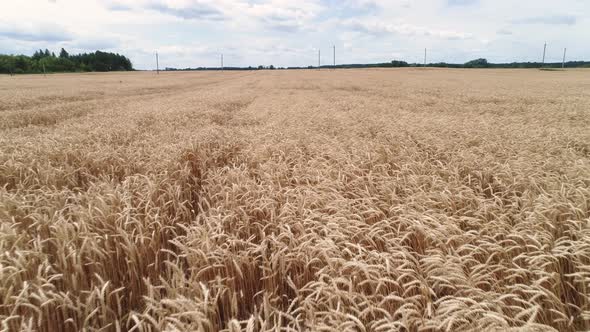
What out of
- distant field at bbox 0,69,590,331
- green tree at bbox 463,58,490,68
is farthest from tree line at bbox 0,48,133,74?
green tree at bbox 463,58,490,68

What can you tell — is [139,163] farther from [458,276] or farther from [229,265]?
[458,276]

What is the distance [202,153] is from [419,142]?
15.7 feet

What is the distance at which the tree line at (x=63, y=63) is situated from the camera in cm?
9590

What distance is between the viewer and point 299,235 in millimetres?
3131

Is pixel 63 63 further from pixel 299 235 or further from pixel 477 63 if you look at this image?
pixel 477 63

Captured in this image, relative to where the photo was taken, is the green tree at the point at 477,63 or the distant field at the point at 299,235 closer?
the distant field at the point at 299,235

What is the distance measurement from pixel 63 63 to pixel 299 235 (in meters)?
139

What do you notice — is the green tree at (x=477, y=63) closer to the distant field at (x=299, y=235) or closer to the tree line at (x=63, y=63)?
the distant field at (x=299, y=235)

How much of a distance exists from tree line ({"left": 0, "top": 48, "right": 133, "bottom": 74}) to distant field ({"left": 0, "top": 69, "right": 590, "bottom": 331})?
112 m

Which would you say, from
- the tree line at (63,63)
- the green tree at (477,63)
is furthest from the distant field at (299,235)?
the green tree at (477,63)

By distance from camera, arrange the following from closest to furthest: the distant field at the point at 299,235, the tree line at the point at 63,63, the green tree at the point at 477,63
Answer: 1. the distant field at the point at 299,235
2. the tree line at the point at 63,63
3. the green tree at the point at 477,63

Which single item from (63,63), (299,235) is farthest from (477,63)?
(63,63)

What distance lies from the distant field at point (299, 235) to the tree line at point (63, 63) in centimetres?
11180

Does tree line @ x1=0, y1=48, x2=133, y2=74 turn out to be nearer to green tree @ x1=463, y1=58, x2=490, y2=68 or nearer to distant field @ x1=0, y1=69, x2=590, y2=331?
distant field @ x1=0, y1=69, x2=590, y2=331
